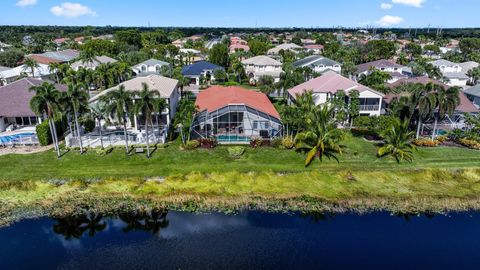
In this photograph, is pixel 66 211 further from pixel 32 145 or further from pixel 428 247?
pixel 428 247

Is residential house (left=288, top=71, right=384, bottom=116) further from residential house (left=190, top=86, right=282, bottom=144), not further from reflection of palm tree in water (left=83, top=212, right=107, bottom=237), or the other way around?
reflection of palm tree in water (left=83, top=212, right=107, bottom=237)

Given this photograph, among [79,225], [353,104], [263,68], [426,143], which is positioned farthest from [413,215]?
[263,68]

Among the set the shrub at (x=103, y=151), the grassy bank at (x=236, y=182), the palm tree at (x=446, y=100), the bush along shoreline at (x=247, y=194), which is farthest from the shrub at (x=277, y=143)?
the palm tree at (x=446, y=100)

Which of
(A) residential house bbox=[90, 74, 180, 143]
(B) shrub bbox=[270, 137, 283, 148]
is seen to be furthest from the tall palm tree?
(A) residential house bbox=[90, 74, 180, 143]

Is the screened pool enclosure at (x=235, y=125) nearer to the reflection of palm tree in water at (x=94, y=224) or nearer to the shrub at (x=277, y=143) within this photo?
the shrub at (x=277, y=143)

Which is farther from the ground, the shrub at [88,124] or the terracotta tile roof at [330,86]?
the terracotta tile roof at [330,86]

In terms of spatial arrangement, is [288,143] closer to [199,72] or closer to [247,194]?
[247,194]
